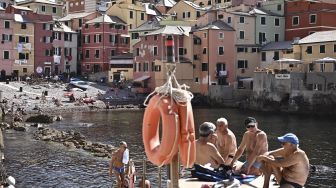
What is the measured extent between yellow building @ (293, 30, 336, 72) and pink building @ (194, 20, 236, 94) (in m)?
10.5

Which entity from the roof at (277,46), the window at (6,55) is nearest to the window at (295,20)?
the roof at (277,46)

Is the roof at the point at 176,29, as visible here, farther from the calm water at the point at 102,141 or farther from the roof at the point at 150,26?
the calm water at the point at 102,141

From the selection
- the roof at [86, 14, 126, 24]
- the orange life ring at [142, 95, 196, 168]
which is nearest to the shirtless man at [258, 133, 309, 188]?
the orange life ring at [142, 95, 196, 168]

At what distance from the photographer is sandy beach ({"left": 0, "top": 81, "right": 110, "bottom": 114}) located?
63562 millimetres

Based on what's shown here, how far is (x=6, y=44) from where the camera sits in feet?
258

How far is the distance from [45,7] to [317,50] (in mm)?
55600

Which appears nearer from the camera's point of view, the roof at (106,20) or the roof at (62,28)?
the roof at (62,28)

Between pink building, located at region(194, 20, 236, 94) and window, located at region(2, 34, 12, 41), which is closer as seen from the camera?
pink building, located at region(194, 20, 236, 94)

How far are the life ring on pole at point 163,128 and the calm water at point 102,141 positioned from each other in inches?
521

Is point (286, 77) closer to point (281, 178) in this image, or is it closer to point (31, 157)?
point (31, 157)

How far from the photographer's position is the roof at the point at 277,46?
72.4m

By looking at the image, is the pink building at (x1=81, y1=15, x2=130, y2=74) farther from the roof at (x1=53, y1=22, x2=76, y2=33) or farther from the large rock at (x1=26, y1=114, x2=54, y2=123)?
the large rock at (x1=26, y1=114, x2=54, y2=123)

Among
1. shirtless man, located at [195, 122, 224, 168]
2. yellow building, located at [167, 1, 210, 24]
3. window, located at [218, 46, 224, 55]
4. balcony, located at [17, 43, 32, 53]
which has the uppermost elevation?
yellow building, located at [167, 1, 210, 24]

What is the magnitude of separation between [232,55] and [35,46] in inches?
1242
